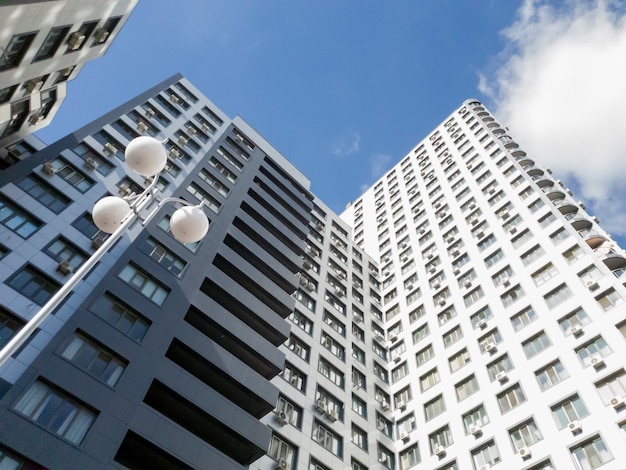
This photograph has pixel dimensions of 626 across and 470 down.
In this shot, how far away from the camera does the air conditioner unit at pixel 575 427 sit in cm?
2278

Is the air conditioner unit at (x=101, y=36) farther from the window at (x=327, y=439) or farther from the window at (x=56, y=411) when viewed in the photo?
the window at (x=327, y=439)

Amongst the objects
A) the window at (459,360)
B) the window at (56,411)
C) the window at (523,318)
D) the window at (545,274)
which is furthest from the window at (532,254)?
the window at (56,411)

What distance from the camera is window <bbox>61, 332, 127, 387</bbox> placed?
17.6 meters

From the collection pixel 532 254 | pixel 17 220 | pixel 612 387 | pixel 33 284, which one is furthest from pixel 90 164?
pixel 612 387

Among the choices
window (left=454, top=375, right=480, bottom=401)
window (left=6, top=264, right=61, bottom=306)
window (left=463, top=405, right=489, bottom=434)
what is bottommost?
window (left=6, top=264, right=61, bottom=306)

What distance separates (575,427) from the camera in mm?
22906

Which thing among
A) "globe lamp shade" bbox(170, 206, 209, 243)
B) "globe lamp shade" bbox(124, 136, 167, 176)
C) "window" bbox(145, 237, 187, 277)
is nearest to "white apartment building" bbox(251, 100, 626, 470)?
"window" bbox(145, 237, 187, 277)

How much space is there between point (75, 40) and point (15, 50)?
510 cm

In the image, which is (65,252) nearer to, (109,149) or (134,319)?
(134,319)

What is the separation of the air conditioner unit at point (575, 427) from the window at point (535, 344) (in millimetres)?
5502

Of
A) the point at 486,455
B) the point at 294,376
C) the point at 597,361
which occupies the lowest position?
the point at 486,455

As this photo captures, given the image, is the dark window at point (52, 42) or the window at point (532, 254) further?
the window at point (532, 254)

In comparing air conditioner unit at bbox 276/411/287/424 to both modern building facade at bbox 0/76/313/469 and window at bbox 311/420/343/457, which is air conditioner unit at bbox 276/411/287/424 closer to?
modern building facade at bbox 0/76/313/469

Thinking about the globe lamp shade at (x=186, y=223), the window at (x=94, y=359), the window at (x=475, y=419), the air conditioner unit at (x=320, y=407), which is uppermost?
the window at (x=475, y=419)
